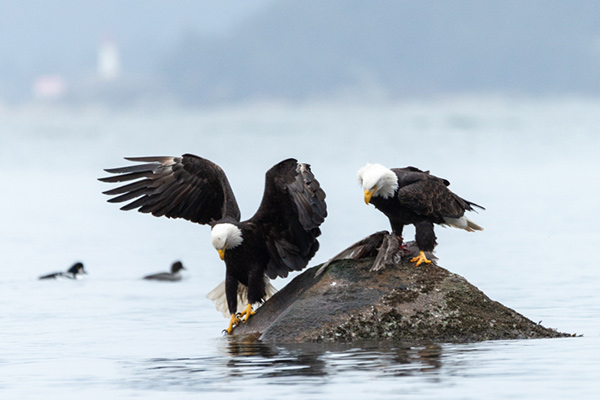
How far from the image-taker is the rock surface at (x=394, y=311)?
9625mm

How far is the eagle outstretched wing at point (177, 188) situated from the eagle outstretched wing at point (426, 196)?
169cm

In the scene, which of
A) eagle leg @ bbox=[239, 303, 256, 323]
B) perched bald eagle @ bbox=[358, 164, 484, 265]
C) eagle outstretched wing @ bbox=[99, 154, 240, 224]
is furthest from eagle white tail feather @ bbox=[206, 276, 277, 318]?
perched bald eagle @ bbox=[358, 164, 484, 265]

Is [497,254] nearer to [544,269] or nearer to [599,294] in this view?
[544,269]

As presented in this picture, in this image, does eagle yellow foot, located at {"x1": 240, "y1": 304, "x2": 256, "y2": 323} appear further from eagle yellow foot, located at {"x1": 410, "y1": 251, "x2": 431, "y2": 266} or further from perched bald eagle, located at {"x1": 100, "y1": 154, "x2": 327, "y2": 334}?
eagle yellow foot, located at {"x1": 410, "y1": 251, "x2": 431, "y2": 266}

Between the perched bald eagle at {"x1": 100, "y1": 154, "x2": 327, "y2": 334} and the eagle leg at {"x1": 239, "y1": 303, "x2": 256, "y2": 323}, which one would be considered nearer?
the perched bald eagle at {"x1": 100, "y1": 154, "x2": 327, "y2": 334}

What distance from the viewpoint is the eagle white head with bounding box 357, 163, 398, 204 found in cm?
1016

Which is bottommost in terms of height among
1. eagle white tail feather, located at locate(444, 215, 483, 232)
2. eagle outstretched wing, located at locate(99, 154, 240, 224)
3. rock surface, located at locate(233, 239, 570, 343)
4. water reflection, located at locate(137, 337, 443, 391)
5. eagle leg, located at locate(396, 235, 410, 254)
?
water reflection, located at locate(137, 337, 443, 391)

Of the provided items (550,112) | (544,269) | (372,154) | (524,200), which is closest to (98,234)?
(524,200)

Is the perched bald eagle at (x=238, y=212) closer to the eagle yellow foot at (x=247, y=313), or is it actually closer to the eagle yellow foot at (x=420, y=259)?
the eagle yellow foot at (x=247, y=313)

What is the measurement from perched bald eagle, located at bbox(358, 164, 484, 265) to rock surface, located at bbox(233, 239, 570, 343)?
0.40 m

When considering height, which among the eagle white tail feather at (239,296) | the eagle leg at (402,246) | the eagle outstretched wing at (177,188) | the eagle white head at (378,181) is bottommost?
the eagle white tail feather at (239,296)

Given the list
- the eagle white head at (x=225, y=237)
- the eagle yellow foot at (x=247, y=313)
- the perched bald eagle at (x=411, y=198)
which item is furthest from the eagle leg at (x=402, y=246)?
the eagle yellow foot at (x=247, y=313)

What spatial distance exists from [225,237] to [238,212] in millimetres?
571

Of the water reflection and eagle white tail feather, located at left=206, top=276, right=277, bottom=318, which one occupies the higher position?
eagle white tail feather, located at left=206, top=276, right=277, bottom=318
